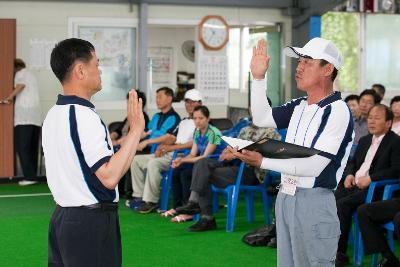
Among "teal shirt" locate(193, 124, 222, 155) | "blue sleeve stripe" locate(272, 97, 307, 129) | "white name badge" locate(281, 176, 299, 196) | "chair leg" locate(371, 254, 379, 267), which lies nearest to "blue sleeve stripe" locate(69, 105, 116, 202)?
"white name badge" locate(281, 176, 299, 196)

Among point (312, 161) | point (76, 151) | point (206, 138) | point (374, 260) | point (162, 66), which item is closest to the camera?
point (76, 151)

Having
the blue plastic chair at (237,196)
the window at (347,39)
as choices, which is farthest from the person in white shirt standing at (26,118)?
the window at (347,39)

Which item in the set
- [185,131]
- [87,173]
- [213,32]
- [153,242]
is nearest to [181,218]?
[153,242]

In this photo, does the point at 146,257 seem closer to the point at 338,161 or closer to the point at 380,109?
the point at 380,109

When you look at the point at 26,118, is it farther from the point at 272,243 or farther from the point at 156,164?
the point at 272,243

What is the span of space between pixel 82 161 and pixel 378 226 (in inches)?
113

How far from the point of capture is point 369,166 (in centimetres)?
536

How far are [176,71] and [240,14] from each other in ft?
11.4

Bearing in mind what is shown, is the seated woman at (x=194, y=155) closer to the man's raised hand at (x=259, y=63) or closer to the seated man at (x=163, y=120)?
the seated man at (x=163, y=120)

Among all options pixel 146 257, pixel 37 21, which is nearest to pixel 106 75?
pixel 37 21

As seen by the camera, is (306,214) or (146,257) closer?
(306,214)

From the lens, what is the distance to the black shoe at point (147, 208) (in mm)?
7126

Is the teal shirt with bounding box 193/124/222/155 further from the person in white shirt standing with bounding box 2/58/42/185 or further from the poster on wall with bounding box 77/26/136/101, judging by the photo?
the poster on wall with bounding box 77/26/136/101

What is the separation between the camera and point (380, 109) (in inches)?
210
